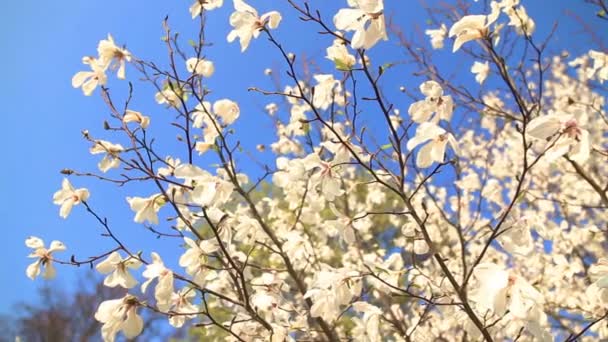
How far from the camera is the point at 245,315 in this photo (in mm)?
1709

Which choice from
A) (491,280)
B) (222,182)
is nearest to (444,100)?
(491,280)

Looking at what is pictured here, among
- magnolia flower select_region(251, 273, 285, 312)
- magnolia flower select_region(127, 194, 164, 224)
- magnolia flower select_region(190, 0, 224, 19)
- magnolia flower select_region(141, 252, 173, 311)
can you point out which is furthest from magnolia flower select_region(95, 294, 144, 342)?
magnolia flower select_region(190, 0, 224, 19)

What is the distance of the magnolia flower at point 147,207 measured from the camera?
1.49m

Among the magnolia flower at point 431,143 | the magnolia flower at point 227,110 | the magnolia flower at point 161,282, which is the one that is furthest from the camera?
the magnolia flower at point 227,110

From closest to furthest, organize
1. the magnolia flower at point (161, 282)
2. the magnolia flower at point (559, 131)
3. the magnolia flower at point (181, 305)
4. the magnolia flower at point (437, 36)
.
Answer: the magnolia flower at point (559, 131), the magnolia flower at point (161, 282), the magnolia flower at point (181, 305), the magnolia flower at point (437, 36)

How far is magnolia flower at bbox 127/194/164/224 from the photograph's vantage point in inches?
58.7

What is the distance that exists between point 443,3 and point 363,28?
2055 millimetres

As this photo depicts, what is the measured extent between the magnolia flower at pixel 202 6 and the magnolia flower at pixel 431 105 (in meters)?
0.89

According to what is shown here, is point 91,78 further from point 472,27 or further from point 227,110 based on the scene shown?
point 472,27

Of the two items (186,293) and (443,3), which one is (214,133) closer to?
(186,293)

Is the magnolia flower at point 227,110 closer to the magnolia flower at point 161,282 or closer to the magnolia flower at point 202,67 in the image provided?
the magnolia flower at point 202,67

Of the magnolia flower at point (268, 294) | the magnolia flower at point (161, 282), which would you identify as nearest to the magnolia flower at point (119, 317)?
the magnolia flower at point (161, 282)

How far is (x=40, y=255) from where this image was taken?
5.38 feet

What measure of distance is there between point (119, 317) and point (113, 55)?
100cm
